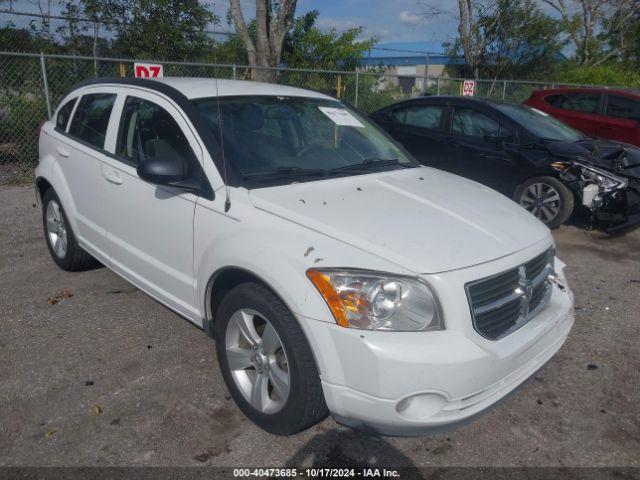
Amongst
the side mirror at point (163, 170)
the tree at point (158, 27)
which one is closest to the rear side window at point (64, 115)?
the side mirror at point (163, 170)

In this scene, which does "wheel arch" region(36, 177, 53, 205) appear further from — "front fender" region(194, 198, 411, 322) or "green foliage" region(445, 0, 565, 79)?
"green foliage" region(445, 0, 565, 79)

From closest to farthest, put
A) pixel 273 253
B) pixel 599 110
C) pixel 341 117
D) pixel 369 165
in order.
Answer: pixel 273 253 < pixel 369 165 < pixel 341 117 < pixel 599 110

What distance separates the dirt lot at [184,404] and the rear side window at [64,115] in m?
1.44

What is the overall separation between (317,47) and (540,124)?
Answer: 13.8 metres

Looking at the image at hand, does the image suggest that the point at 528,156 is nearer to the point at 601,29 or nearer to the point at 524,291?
the point at 524,291

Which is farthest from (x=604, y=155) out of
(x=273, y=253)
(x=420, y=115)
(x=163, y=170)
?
(x=163, y=170)

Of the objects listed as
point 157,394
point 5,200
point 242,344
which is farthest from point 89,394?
point 5,200

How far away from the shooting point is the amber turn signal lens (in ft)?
7.21

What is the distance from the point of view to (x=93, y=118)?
13.5 ft

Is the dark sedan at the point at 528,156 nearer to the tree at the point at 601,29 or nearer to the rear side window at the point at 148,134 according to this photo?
the rear side window at the point at 148,134

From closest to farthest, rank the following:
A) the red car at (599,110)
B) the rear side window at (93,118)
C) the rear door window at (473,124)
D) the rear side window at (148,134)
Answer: the rear side window at (148,134), the rear side window at (93,118), the rear door window at (473,124), the red car at (599,110)

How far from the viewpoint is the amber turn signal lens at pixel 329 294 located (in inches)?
86.5

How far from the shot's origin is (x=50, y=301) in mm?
4195

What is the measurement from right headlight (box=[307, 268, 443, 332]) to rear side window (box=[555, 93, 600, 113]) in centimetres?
974
